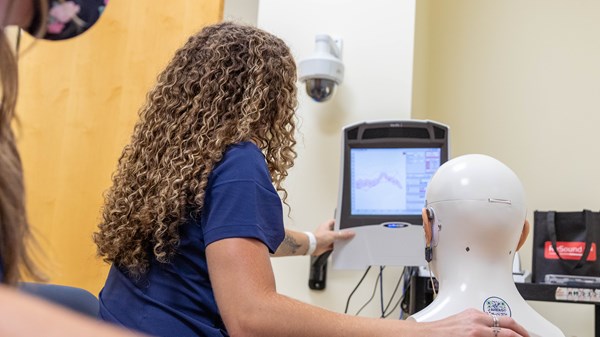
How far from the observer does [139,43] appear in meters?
3.08

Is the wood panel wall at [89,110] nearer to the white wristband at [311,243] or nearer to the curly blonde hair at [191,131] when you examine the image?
the white wristband at [311,243]

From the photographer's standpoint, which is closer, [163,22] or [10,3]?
[10,3]

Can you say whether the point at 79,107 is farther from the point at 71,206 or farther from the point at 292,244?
the point at 292,244

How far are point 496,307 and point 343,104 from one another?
5.44 ft

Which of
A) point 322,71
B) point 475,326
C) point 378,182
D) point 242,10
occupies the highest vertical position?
point 242,10

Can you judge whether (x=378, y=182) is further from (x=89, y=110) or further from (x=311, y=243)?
(x=89, y=110)

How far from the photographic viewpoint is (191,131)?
1.56m

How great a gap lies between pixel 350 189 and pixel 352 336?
1.17 metres

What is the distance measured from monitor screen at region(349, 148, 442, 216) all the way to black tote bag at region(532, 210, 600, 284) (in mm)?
450

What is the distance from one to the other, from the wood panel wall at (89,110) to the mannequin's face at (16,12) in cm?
240

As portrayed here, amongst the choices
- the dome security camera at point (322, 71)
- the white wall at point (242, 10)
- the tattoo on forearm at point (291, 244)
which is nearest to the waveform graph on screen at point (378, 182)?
the tattoo on forearm at point (291, 244)

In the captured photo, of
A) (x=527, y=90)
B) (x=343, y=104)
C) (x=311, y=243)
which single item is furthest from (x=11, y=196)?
(x=527, y=90)

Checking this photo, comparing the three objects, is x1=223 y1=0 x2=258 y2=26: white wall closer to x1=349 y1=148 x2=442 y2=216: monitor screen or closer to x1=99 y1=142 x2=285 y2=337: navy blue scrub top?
x1=349 y1=148 x2=442 y2=216: monitor screen

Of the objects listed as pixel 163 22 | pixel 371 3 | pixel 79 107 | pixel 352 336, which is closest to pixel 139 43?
pixel 163 22
